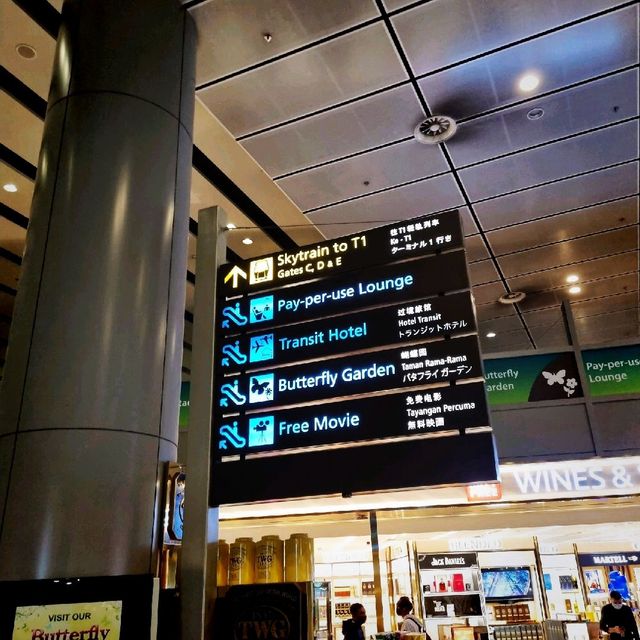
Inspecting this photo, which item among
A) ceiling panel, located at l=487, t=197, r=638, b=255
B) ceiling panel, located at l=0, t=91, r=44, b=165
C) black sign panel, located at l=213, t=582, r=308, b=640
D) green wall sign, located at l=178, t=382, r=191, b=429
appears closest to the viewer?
black sign panel, located at l=213, t=582, r=308, b=640

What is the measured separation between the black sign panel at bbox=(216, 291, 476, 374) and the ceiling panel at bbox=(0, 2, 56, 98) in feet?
10.3

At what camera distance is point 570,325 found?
6.92 meters

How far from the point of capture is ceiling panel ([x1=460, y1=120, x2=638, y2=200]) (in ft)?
20.7

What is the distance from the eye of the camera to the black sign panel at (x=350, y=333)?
10.1 feet

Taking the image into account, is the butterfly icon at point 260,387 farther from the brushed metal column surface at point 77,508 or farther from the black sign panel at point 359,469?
the brushed metal column surface at point 77,508

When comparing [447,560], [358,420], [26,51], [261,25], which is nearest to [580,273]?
[447,560]

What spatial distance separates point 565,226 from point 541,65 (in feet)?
10.1

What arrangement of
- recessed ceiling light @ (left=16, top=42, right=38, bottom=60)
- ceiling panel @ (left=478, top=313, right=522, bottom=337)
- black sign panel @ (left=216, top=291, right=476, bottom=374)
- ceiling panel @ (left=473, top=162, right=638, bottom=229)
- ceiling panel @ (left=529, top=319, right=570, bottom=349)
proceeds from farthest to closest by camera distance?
ceiling panel @ (left=529, top=319, right=570, bottom=349) → ceiling panel @ (left=478, top=313, right=522, bottom=337) → ceiling panel @ (left=473, top=162, right=638, bottom=229) → recessed ceiling light @ (left=16, top=42, right=38, bottom=60) → black sign panel @ (left=216, top=291, right=476, bottom=374)

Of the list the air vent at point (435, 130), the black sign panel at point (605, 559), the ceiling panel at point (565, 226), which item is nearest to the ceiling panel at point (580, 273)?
the ceiling panel at point (565, 226)

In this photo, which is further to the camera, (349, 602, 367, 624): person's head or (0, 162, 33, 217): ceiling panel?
(0, 162, 33, 217): ceiling panel

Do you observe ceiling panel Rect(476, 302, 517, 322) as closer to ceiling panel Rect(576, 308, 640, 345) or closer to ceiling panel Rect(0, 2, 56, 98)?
ceiling panel Rect(576, 308, 640, 345)

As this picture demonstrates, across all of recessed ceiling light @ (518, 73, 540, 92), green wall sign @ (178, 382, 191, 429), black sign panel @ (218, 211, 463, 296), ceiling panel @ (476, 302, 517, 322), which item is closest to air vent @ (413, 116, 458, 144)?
recessed ceiling light @ (518, 73, 540, 92)

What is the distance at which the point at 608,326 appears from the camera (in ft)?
36.9

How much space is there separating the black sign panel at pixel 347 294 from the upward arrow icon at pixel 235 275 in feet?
0.36
